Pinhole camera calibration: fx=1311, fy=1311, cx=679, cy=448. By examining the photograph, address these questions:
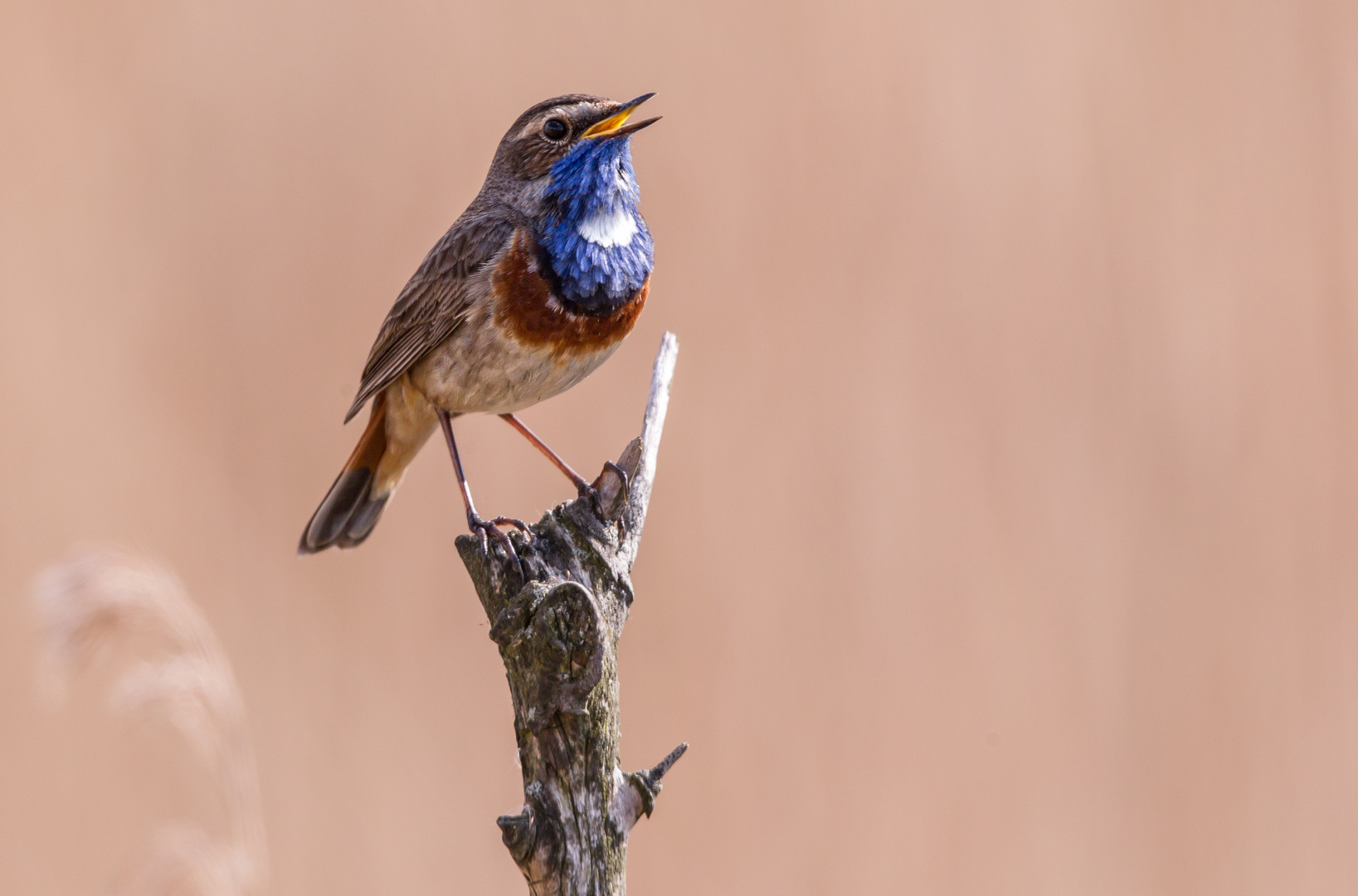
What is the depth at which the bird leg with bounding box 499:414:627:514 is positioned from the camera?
317 cm

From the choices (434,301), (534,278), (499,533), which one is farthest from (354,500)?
(499,533)

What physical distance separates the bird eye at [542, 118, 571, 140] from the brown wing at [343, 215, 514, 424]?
28 centimetres

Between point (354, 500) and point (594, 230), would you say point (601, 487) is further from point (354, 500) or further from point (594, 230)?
point (354, 500)

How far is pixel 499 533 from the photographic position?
10.8 feet

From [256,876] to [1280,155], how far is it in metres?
4.76

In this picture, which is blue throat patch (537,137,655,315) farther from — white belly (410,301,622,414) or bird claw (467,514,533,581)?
bird claw (467,514,533,581)

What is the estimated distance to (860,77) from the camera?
5477mm

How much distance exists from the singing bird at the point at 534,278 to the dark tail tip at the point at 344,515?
334 mm

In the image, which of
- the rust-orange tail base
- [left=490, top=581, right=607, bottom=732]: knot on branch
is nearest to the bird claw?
[left=490, top=581, right=607, bottom=732]: knot on branch

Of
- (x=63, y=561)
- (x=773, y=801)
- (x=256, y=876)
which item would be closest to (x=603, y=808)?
(x=256, y=876)

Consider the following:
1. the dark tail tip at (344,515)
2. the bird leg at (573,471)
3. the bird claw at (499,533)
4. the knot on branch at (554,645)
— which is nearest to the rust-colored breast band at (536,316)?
the bird leg at (573,471)

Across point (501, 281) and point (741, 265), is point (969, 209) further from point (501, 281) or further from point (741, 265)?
point (501, 281)

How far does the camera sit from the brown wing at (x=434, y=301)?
386 centimetres

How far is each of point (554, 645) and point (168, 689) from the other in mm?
1228
